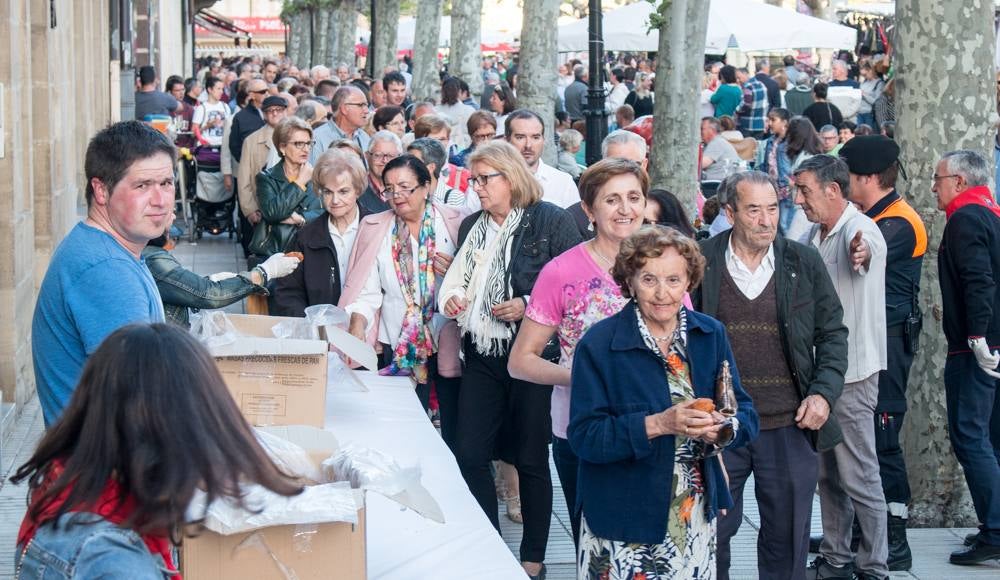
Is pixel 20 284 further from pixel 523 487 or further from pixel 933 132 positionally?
pixel 933 132

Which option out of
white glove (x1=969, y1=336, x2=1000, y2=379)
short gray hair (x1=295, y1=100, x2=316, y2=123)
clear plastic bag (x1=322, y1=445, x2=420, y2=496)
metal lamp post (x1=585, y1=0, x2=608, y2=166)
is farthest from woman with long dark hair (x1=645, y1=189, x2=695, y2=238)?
metal lamp post (x1=585, y1=0, x2=608, y2=166)

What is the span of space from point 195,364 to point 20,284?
22.1 ft

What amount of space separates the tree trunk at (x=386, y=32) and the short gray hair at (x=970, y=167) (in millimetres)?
29074

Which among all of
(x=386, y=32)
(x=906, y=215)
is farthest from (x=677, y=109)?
(x=386, y=32)

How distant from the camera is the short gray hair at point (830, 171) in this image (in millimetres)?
6215

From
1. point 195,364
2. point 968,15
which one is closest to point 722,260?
point 968,15

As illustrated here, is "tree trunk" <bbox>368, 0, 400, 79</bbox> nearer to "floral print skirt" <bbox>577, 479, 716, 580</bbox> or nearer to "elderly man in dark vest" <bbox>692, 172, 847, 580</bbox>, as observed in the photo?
"elderly man in dark vest" <bbox>692, 172, 847, 580</bbox>

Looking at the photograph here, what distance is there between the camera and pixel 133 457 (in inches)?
95.3

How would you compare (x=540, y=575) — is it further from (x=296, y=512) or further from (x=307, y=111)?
(x=307, y=111)

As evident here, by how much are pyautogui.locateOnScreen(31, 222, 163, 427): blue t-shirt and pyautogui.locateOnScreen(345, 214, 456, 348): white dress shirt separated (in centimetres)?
327

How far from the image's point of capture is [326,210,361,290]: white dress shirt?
284 inches

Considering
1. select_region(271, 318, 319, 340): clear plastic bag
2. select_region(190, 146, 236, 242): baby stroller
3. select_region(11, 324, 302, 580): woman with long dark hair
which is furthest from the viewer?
select_region(190, 146, 236, 242): baby stroller

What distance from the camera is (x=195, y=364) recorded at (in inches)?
98.0

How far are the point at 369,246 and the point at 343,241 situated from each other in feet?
1.29
